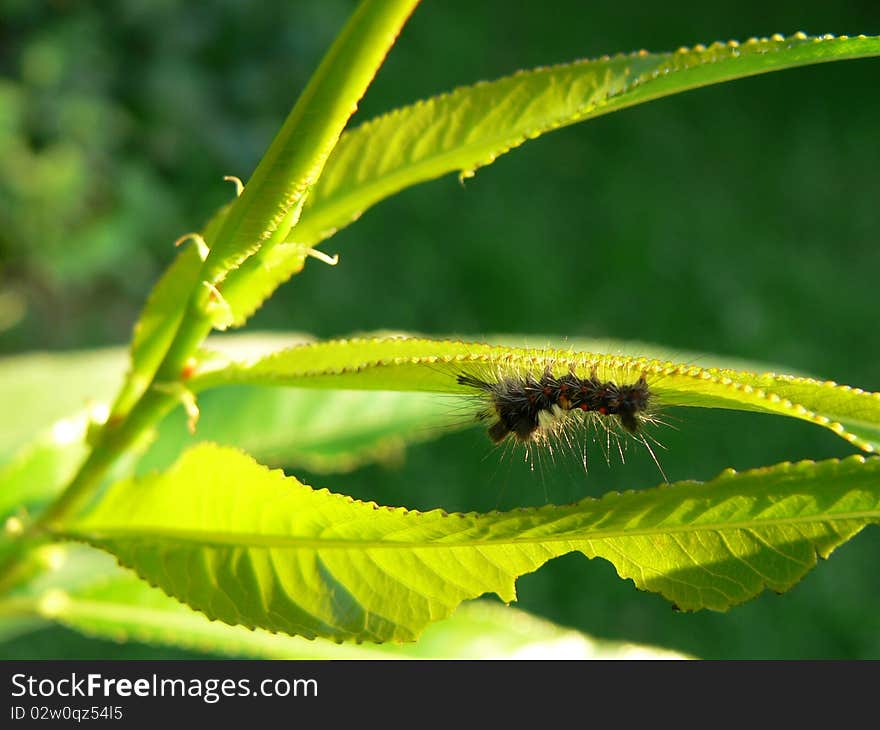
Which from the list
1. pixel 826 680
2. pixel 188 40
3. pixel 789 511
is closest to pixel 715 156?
pixel 188 40

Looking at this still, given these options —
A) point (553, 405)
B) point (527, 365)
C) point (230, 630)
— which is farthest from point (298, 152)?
point (230, 630)

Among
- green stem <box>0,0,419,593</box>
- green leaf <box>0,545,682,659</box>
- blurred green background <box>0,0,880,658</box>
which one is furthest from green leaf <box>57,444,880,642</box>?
blurred green background <box>0,0,880,658</box>

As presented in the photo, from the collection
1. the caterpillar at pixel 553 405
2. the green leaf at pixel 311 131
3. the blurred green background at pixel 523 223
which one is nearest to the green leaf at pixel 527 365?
the green leaf at pixel 311 131

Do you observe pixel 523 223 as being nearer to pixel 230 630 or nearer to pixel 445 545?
pixel 230 630

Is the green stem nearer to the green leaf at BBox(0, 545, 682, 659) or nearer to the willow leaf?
the willow leaf

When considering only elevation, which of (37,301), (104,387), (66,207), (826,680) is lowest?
(826,680)

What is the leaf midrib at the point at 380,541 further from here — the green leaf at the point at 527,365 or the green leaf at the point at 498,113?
the green leaf at the point at 498,113

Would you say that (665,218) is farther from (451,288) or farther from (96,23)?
(96,23)
